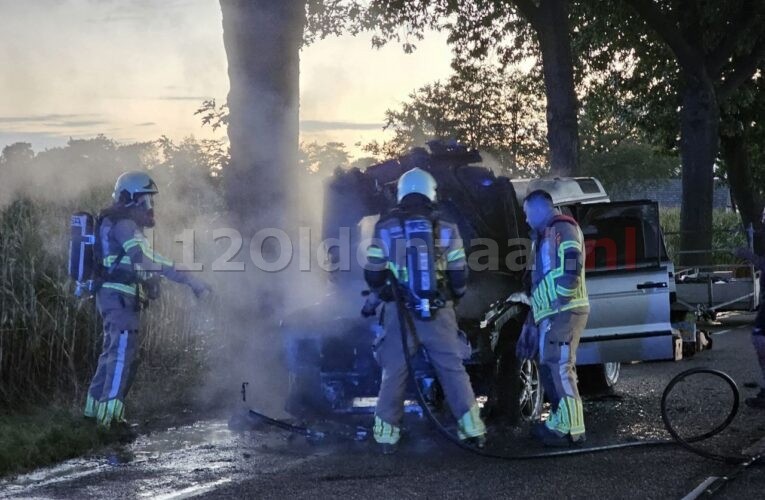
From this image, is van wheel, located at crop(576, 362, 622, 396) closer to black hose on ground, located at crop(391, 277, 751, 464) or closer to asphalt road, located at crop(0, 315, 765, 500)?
asphalt road, located at crop(0, 315, 765, 500)

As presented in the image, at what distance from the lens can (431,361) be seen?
756 centimetres

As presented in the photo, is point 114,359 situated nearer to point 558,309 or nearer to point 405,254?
point 405,254

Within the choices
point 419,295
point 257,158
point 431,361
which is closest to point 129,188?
point 257,158

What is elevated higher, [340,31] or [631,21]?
[631,21]

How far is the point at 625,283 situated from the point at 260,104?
3.82 metres

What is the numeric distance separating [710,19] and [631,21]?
215cm

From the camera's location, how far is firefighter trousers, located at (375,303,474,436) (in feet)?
24.5

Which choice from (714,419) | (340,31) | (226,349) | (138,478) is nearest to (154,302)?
(226,349)

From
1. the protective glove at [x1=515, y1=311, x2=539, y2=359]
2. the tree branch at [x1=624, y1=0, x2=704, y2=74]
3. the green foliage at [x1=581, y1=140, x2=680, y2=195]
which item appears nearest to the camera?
the protective glove at [x1=515, y1=311, x2=539, y2=359]

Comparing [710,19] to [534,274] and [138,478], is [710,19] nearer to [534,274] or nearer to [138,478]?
[534,274]

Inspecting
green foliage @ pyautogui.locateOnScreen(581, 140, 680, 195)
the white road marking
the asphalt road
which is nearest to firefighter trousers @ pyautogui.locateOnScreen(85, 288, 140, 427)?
the asphalt road

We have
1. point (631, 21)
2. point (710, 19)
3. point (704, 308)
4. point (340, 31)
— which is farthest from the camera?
point (631, 21)

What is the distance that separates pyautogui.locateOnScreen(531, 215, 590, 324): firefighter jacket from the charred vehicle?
19.3 inches

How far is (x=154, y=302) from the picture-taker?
34.6ft
